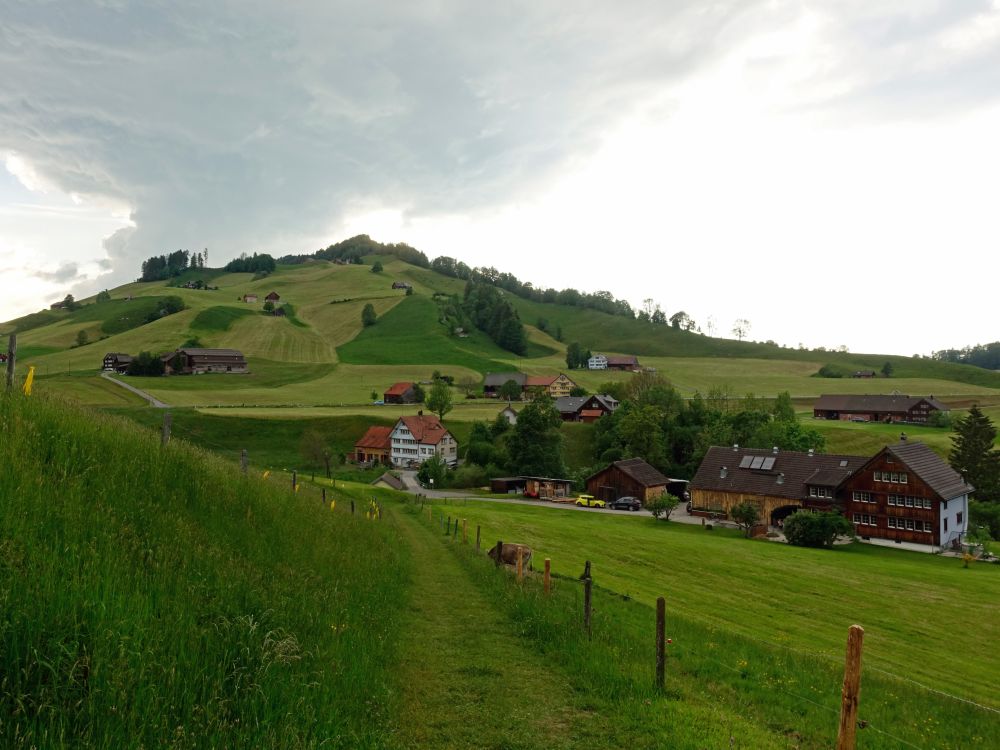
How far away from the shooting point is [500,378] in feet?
451

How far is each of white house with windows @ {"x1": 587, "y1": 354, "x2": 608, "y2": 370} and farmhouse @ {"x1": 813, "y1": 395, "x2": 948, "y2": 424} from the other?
7186 centimetres

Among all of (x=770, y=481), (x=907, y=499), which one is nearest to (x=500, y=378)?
(x=770, y=481)

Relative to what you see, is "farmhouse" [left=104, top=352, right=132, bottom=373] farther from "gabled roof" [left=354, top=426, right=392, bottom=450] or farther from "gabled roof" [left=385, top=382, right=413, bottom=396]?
"gabled roof" [left=354, top=426, right=392, bottom=450]

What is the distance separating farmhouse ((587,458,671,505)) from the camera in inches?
2712

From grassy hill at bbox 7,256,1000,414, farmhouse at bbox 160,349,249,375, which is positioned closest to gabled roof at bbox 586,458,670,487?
grassy hill at bbox 7,256,1000,414

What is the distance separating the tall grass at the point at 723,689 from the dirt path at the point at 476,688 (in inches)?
24.8

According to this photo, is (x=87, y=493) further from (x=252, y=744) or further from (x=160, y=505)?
(x=252, y=744)

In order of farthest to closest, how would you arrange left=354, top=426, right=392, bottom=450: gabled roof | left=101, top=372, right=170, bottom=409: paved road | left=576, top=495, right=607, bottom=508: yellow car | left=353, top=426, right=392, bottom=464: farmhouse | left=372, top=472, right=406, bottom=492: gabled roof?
left=101, top=372, right=170, bottom=409: paved road < left=354, top=426, right=392, bottom=450: gabled roof < left=353, top=426, right=392, bottom=464: farmhouse < left=372, top=472, right=406, bottom=492: gabled roof < left=576, top=495, right=607, bottom=508: yellow car

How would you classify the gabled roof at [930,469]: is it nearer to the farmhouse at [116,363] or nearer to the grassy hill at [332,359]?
the grassy hill at [332,359]

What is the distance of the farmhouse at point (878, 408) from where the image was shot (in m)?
107

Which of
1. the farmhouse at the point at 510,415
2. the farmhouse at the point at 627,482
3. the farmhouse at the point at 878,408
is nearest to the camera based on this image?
the farmhouse at the point at 627,482

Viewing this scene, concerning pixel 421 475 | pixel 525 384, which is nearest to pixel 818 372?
pixel 525 384

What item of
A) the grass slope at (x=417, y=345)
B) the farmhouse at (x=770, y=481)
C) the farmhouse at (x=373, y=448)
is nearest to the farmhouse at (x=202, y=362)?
the grass slope at (x=417, y=345)

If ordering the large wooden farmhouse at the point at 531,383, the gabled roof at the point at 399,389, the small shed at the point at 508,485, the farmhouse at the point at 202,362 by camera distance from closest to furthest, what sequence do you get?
the small shed at the point at 508,485 < the gabled roof at the point at 399,389 < the farmhouse at the point at 202,362 < the large wooden farmhouse at the point at 531,383
